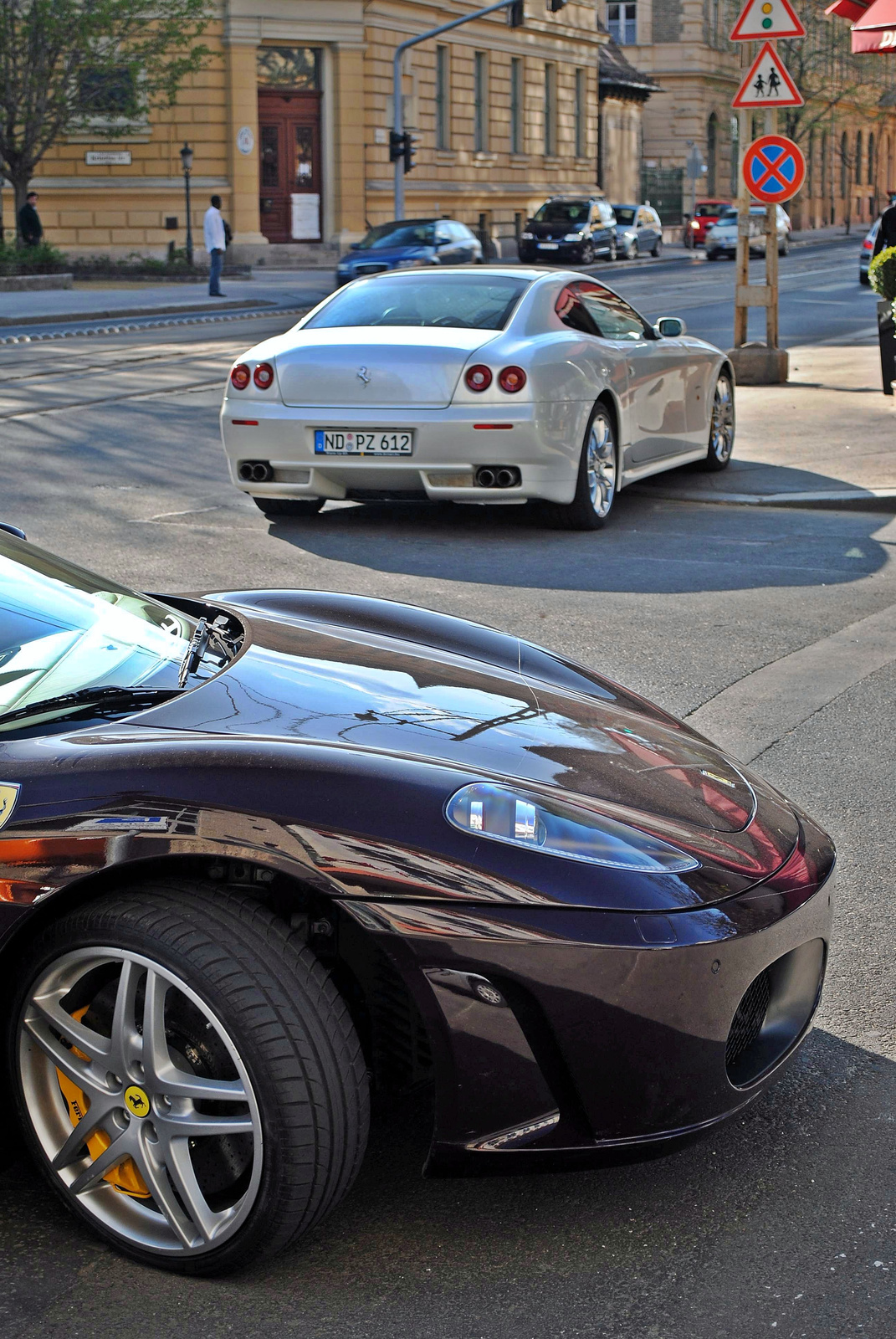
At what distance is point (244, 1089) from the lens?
235 centimetres

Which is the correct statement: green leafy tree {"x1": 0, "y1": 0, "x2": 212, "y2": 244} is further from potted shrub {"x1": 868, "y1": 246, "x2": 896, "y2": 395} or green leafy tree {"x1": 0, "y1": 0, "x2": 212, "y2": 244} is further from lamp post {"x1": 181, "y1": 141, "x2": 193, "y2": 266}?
potted shrub {"x1": 868, "y1": 246, "x2": 896, "y2": 395}

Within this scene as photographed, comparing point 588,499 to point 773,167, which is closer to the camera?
point 588,499

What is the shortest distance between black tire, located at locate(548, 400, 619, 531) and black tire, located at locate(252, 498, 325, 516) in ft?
4.55

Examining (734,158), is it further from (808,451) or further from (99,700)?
(99,700)

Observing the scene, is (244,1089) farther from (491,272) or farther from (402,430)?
(491,272)

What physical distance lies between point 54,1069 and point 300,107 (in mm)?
41735

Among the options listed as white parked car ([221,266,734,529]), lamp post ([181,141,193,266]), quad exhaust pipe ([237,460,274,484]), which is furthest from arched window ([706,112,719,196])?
Answer: quad exhaust pipe ([237,460,274,484])

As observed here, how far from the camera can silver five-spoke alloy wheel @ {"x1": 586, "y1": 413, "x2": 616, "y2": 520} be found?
29.4 ft

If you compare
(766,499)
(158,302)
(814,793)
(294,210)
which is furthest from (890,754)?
(294,210)

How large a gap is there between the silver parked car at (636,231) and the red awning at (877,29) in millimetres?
32703

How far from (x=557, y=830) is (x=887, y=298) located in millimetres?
12646

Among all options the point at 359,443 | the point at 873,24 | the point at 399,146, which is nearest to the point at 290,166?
the point at 399,146

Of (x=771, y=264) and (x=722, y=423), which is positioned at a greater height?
(x=771, y=264)

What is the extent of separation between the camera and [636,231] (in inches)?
1877
